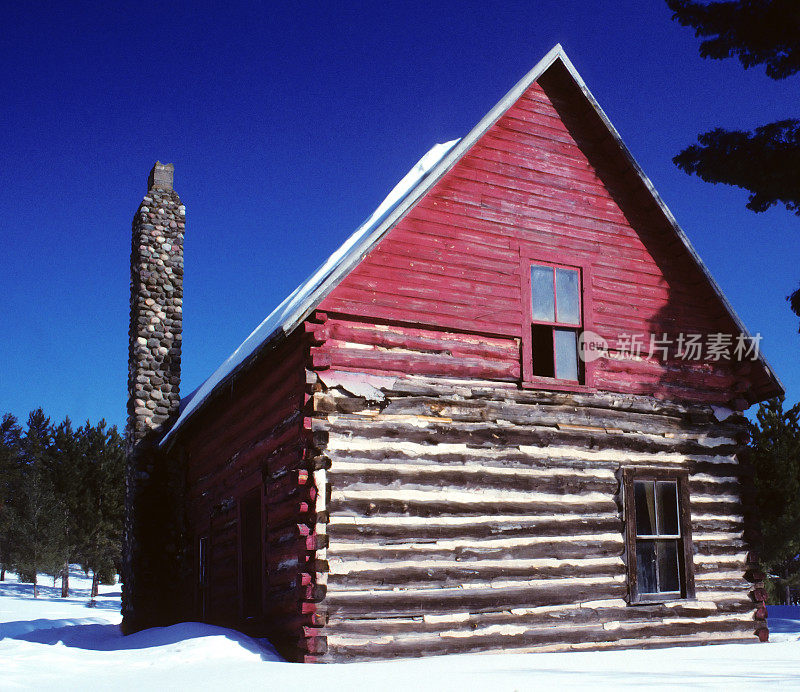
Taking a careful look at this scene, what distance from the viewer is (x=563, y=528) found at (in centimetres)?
1177

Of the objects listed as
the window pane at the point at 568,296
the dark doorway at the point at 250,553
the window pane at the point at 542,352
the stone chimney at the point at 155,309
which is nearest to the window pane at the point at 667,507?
the window pane at the point at 542,352

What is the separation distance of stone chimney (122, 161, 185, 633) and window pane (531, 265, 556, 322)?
9248 millimetres

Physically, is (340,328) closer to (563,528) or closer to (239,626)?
(563,528)

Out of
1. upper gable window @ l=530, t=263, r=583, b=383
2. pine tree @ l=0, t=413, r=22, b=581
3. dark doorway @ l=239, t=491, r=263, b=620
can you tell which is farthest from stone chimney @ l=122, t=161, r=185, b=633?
pine tree @ l=0, t=413, r=22, b=581

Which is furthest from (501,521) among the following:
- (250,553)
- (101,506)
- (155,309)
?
(101,506)

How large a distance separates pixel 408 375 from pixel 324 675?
13.3 ft

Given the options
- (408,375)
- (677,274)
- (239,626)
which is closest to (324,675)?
(408,375)

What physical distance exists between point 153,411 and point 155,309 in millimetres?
2271

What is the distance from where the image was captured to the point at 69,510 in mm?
44750

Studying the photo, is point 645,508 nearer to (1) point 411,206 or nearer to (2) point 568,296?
(2) point 568,296

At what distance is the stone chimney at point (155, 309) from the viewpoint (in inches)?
717

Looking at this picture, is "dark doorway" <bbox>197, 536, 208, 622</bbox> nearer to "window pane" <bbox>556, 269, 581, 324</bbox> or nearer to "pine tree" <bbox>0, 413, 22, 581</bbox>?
"window pane" <bbox>556, 269, 581, 324</bbox>

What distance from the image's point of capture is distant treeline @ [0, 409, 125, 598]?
43.8 metres

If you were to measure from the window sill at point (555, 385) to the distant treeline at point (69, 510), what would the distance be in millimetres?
35858
